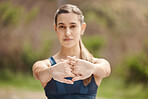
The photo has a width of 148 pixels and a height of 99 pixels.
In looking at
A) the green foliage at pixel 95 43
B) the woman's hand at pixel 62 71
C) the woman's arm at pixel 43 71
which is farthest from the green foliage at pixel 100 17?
the woman's hand at pixel 62 71

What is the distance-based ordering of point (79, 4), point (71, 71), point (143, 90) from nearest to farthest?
point (71, 71)
point (143, 90)
point (79, 4)

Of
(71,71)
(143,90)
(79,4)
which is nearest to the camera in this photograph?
(71,71)

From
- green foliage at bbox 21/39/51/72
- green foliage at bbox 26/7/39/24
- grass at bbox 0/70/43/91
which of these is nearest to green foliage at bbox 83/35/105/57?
green foliage at bbox 21/39/51/72

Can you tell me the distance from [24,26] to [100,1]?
1.99m

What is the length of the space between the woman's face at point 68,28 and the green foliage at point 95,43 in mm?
4464

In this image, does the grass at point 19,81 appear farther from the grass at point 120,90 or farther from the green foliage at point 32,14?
the grass at point 120,90

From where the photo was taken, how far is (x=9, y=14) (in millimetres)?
6402

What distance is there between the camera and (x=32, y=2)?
6.48 metres

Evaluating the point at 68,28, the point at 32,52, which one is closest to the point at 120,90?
the point at 32,52

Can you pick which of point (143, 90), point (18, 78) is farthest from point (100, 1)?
point (18, 78)

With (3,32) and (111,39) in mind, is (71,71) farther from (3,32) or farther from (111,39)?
(3,32)

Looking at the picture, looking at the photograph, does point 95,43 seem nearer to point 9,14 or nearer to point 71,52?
point 9,14

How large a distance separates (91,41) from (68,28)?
14.9ft

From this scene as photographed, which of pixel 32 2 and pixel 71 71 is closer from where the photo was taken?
pixel 71 71
